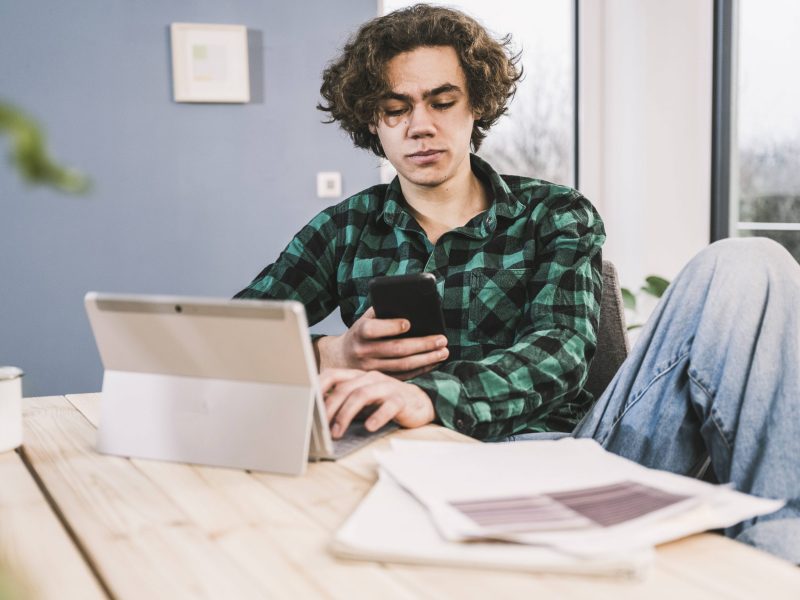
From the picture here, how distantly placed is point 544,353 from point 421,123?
521 mm

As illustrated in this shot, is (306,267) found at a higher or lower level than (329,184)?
lower

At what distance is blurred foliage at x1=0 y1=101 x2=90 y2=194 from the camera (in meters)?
0.14

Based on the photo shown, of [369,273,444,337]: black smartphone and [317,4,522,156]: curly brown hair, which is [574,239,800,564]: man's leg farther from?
[317,4,522,156]: curly brown hair

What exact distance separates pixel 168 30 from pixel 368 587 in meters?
2.76

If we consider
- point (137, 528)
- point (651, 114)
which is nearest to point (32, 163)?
point (137, 528)

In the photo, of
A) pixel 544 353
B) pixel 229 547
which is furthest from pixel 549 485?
pixel 544 353

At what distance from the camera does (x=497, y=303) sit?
143 cm

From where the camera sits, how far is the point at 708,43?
340cm

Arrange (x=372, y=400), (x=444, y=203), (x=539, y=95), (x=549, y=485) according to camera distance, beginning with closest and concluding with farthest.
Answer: (x=549, y=485) → (x=372, y=400) → (x=444, y=203) → (x=539, y=95)

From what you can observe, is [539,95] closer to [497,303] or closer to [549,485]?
[497,303]

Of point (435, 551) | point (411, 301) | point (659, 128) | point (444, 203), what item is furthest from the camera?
point (659, 128)

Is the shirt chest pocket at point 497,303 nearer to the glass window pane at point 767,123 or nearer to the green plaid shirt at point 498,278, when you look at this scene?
the green plaid shirt at point 498,278

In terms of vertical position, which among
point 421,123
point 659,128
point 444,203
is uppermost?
point 659,128

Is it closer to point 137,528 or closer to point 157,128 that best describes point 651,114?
point 157,128
